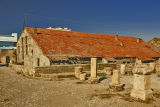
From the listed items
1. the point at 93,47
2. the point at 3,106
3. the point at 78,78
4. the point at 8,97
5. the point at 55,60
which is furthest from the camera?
the point at 93,47

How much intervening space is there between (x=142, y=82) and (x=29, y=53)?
704 inches

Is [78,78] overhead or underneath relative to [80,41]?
underneath

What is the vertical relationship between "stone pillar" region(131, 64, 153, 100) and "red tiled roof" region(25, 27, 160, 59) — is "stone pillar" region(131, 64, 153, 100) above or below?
below

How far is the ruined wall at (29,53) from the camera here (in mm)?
18469

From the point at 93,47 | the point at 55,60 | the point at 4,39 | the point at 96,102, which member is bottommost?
the point at 96,102

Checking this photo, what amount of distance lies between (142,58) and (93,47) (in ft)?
28.9

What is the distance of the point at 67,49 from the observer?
67.3ft

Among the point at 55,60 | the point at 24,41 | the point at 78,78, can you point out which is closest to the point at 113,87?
the point at 78,78

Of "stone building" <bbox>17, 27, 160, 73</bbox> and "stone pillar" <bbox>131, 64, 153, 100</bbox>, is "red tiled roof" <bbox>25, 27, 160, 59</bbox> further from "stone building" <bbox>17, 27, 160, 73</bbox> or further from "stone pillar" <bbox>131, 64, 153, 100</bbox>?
"stone pillar" <bbox>131, 64, 153, 100</bbox>

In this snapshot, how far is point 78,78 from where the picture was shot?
13.6 m

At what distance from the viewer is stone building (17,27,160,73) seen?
18.7 m

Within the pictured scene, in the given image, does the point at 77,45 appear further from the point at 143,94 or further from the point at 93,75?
the point at 143,94

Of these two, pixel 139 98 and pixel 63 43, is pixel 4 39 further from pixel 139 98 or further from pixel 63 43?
pixel 139 98

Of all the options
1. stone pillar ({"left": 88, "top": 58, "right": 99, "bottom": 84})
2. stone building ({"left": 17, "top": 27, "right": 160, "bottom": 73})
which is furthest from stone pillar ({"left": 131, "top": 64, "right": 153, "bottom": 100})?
stone building ({"left": 17, "top": 27, "right": 160, "bottom": 73})
